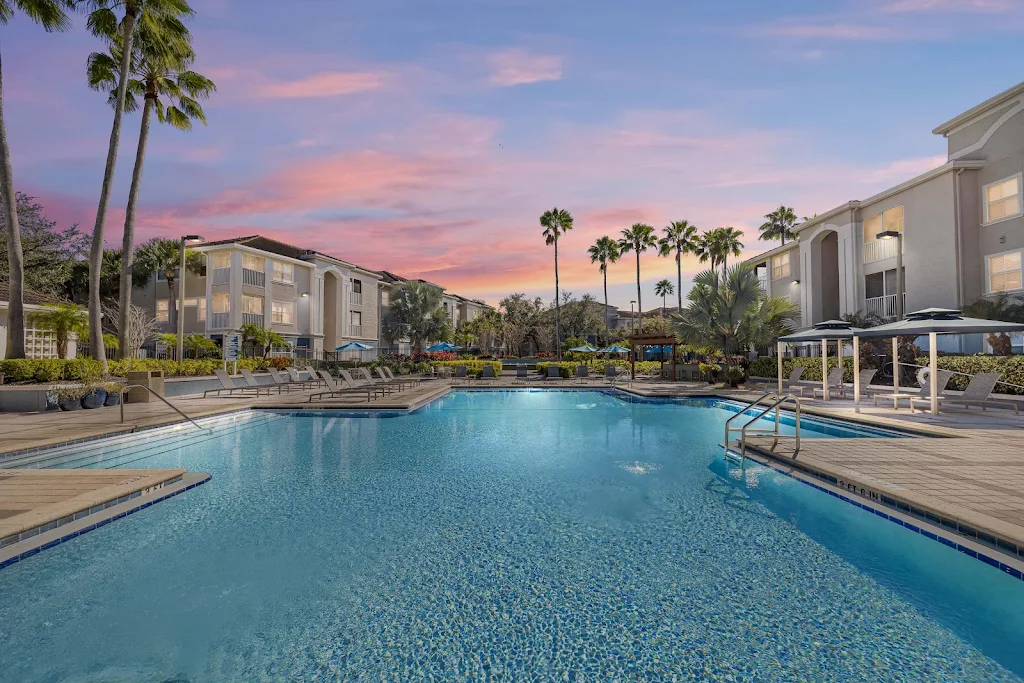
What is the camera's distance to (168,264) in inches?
1296

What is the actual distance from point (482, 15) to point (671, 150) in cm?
777

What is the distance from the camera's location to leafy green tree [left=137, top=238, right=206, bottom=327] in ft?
106

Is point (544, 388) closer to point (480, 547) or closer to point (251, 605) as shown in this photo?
point (480, 547)

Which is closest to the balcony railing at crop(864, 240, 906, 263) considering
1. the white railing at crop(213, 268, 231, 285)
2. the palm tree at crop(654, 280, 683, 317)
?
the white railing at crop(213, 268, 231, 285)

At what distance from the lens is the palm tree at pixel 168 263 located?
3238 cm

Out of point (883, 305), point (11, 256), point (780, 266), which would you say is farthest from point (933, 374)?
point (11, 256)

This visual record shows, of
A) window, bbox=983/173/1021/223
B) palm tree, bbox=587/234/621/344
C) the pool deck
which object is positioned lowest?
the pool deck

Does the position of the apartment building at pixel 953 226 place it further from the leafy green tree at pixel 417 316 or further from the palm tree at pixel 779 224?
the leafy green tree at pixel 417 316

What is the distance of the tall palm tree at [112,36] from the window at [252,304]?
12.5m

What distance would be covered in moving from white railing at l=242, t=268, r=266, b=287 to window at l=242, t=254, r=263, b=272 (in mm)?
262

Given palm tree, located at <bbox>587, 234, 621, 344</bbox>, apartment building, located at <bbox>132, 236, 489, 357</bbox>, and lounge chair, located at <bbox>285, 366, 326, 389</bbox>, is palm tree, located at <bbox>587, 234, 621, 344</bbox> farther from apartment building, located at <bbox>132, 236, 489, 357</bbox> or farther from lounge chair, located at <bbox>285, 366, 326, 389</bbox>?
lounge chair, located at <bbox>285, 366, 326, 389</bbox>

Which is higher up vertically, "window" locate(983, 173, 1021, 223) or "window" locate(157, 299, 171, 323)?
"window" locate(983, 173, 1021, 223)

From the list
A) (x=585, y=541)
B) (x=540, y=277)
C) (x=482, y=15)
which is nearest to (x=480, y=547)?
(x=585, y=541)

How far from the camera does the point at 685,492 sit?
6.84 m
